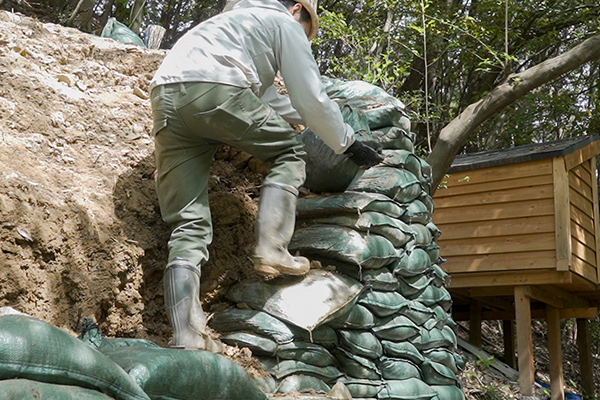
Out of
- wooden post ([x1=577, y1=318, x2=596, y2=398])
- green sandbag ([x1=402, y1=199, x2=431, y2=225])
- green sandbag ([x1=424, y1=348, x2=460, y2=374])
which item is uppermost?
green sandbag ([x1=402, y1=199, x2=431, y2=225])

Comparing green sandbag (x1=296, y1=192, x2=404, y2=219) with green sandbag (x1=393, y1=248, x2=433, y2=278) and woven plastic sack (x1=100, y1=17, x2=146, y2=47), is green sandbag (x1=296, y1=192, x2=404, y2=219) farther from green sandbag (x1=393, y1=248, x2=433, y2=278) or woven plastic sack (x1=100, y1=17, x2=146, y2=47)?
woven plastic sack (x1=100, y1=17, x2=146, y2=47)

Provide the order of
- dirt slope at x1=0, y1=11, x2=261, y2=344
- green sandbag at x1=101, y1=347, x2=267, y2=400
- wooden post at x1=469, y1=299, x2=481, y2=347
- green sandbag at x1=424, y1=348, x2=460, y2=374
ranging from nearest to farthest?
1. green sandbag at x1=101, y1=347, x2=267, y2=400
2. dirt slope at x1=0, y1=11, x2=261, y2=344
3. green sandbag at x1=424, y1=348, x2=460, y2=374
4. wooden post at x1=469, y1=299, x2=481, y2=347

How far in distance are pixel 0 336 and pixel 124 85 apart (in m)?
3.30

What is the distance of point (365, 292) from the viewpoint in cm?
346

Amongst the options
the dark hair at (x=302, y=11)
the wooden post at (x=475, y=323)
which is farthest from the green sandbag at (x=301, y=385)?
the wooden post at (x=475, y=323)

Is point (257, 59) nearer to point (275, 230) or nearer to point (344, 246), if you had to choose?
point (275, 230)

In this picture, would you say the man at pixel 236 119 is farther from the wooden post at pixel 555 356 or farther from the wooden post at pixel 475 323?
the wooden post at pixel 475 323

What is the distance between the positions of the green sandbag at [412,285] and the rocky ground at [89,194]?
0.85 meters

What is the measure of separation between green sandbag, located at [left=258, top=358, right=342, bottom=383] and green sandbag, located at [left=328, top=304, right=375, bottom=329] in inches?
9.4

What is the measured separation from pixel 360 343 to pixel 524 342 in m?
7.47

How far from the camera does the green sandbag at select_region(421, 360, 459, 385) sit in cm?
360

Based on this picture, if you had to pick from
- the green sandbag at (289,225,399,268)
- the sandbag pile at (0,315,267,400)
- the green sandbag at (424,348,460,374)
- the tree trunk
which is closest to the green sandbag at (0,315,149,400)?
the sandbag pile at (0,315,267,400)

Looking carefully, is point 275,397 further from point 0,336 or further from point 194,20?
point 194,20

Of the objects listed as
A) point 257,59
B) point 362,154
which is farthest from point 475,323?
point 257,59
